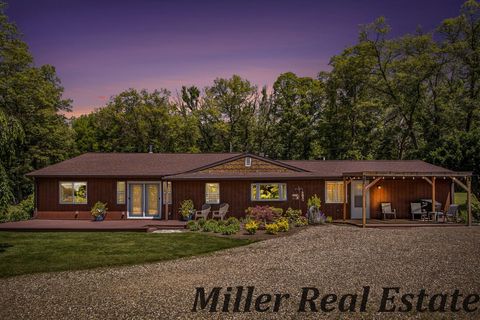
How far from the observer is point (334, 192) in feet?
73.0

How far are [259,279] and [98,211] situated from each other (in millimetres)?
13986

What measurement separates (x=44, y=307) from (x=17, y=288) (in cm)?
199

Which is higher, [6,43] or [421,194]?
[6,43]

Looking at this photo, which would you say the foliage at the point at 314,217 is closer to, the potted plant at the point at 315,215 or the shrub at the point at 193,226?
the potted plant at the point at 315,215

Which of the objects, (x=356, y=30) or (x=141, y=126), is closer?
(x=356, y=30)

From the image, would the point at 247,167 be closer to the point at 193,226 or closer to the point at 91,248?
the point at 193,226

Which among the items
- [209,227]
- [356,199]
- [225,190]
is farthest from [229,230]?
[356,199]

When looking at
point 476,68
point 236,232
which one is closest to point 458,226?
point 236,232

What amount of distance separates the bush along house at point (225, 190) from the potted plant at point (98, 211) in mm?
499

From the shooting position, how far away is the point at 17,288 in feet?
31.0

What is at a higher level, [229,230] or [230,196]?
[230,196]

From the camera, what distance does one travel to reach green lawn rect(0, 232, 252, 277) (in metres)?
11.8

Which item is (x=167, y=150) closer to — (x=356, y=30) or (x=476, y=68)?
(x=356, y=30)

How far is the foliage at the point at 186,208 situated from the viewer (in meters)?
20.9
